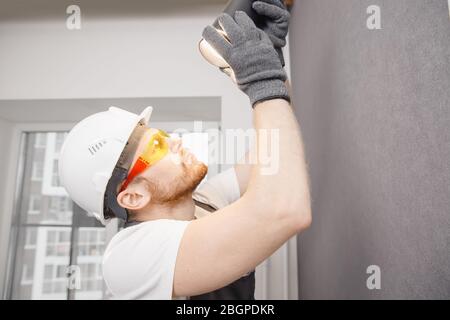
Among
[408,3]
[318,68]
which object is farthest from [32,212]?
[408,3]

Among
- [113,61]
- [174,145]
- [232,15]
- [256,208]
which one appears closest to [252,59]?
[232,15]

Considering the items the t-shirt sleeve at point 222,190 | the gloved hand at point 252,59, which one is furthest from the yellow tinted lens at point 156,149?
the gloved hand at point 252,59

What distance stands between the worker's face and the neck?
0.06ft

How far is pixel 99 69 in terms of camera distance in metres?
1.88

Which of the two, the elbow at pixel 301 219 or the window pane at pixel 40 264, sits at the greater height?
the elbow at pixel 301 219

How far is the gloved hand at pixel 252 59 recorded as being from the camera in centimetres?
74

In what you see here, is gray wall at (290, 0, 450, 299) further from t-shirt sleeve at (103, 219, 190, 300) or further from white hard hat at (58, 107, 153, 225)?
white hard hat at (58, 107, 153, 225)

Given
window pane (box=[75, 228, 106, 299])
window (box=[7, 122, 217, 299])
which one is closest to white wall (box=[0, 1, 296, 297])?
window (box=[7, 122, 217, 299])

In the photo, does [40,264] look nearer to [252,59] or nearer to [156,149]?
[156,149]

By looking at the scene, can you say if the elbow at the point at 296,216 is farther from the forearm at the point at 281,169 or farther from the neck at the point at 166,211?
the neck at the point at 166,211

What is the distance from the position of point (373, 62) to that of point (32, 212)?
7.51 ft

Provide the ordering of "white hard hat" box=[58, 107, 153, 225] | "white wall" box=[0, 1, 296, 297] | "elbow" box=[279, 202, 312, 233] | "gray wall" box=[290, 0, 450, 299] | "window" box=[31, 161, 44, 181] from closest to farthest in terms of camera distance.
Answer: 1. "gray wall" box=[290, 0, 450, 299]
2. "elbow" box=[279, 202, 312, 233]
3. "white hard hat" box=[58, 107, 153, 225]
4. "white wall" box=[0, 1, 296, 297]
5. "window" box=[31, 161, 44, 181]

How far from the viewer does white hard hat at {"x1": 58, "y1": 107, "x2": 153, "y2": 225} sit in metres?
0.99
